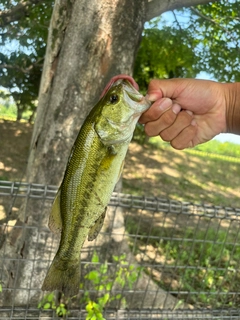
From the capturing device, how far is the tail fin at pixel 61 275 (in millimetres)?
2051

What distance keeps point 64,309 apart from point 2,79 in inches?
198

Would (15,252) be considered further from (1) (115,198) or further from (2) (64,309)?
(1) (115,198)

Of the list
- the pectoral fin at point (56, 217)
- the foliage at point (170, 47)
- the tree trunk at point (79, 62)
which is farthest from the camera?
the foliage at point (170, 47)

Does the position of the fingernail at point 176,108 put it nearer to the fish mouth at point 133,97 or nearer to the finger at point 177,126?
the finger at point 177,126

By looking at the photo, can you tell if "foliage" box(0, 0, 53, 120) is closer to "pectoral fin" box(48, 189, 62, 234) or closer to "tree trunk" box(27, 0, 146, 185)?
"tree trunk" box(27, 0, 146, 185)

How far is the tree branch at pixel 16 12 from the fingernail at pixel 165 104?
373cm

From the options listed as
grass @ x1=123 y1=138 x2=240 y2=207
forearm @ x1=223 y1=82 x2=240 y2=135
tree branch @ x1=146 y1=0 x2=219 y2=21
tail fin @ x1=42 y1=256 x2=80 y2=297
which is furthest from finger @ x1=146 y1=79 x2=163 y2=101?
grass @ x1=123 y1=138 x2=240 y2=207

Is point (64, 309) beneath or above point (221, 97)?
beneath

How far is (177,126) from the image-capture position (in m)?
2.21

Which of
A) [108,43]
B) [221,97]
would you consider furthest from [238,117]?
[108,43]

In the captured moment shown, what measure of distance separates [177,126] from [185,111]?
5.4 inches

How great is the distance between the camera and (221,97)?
7.82 ft

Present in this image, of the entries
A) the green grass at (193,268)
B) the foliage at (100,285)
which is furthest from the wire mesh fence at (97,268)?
the green grass at (193,268)

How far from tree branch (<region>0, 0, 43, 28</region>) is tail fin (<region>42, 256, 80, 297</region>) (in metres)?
4.01
